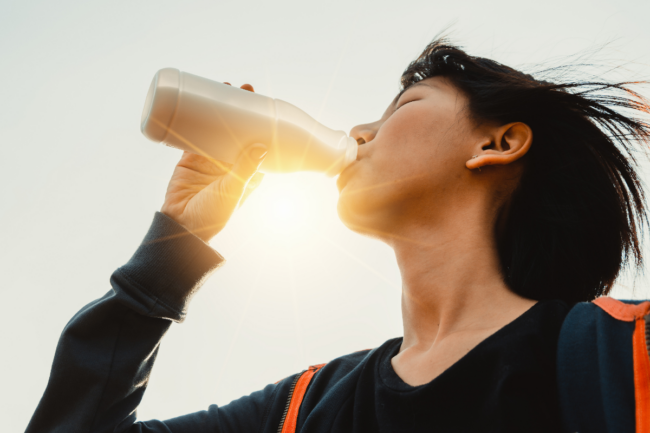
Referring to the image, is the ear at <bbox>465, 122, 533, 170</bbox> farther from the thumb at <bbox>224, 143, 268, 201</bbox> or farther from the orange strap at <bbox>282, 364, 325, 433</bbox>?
the orange strap at <bbox>282, 364, 325, 433</bbox>

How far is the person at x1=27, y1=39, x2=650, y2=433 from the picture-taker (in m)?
1.36

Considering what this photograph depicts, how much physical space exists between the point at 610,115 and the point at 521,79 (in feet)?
1.19

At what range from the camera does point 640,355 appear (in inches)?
33.1

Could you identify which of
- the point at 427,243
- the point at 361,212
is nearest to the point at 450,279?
the point at 427,243

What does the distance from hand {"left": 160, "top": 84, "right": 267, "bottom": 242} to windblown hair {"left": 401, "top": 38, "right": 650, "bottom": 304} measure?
3.00ft

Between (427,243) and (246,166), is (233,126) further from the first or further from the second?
(427,243)

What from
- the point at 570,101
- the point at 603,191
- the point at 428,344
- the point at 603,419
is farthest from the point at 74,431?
the point at 570,101

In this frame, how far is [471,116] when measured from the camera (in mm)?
1703

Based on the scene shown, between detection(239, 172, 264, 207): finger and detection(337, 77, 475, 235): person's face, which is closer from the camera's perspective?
detection(337, 77, 475, 235): person's face

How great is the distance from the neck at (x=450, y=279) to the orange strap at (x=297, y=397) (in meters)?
0.39

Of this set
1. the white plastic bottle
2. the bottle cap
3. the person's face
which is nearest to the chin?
the person's face

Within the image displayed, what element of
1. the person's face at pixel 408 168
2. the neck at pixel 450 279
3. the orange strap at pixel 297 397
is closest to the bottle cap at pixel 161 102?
the person's face at pixel 408 168

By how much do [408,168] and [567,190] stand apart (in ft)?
2.17

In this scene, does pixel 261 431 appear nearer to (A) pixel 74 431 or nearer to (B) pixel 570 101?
(A) pixel 74 431
